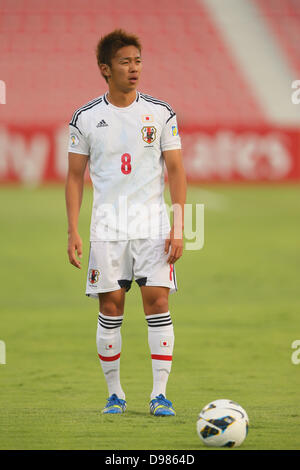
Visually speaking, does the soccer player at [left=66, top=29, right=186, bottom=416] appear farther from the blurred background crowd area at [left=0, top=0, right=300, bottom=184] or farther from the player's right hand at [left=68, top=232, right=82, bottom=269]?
the blurred background crowd area at [left=0, top=0, right=300, bottom=184]

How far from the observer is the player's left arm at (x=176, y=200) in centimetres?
506

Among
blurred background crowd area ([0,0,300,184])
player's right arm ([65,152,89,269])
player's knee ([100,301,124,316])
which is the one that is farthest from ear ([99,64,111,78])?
blurred background crowd area ([0,0,300,184])

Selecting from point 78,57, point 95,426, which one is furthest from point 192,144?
point 95,426

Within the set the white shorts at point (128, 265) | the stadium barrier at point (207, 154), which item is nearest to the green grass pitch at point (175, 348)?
the white shorts at point (128, 265)

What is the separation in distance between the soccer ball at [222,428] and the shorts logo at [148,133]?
5.51ft

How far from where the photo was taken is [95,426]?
466 cm

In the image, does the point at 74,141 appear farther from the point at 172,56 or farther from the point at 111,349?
the point at 172,56

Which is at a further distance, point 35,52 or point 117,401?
point 35,52

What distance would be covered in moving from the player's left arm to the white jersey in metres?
0.07

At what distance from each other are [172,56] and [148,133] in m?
24.7

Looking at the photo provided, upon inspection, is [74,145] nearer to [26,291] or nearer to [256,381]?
[256,381]

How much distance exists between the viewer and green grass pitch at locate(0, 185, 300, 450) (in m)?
4.62

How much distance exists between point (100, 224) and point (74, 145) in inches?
19.6
